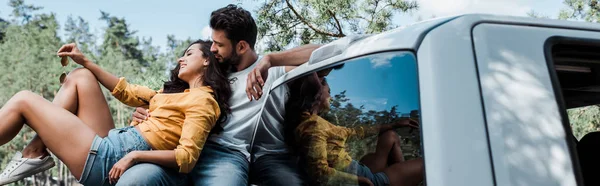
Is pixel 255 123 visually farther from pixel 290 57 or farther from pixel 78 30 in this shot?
pixel 78 30

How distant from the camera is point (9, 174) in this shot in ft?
9.03

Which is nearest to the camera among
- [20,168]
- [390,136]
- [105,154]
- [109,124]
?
[390,136]

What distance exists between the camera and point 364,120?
2.08 m

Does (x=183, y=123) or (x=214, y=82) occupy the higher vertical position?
(x=214, y=82)

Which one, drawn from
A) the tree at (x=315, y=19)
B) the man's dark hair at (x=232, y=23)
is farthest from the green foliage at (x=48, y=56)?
the man's dark hair at (x=232, y=23)

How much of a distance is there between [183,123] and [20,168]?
0.72 metres

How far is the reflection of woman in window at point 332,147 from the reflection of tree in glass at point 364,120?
0.02 metres

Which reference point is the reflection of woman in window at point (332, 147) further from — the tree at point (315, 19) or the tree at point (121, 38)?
the tree at point (121, 38)

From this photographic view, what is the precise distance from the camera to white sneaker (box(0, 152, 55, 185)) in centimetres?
276

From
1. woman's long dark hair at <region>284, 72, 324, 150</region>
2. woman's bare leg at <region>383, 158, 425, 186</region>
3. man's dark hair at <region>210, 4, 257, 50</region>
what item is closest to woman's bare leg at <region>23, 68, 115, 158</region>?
man's dark hair at <region>210, 4, 257, 50</region>

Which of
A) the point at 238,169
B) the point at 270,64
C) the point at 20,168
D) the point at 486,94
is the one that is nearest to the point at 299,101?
the point at 238,169

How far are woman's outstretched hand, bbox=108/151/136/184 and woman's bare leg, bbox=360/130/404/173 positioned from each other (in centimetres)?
93

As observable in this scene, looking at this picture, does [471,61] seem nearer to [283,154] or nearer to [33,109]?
[283,154]

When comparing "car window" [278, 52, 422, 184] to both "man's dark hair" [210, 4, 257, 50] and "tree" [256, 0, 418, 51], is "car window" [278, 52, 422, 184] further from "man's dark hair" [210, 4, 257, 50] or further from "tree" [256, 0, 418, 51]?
"tree" [256, 0, 418, 51]
